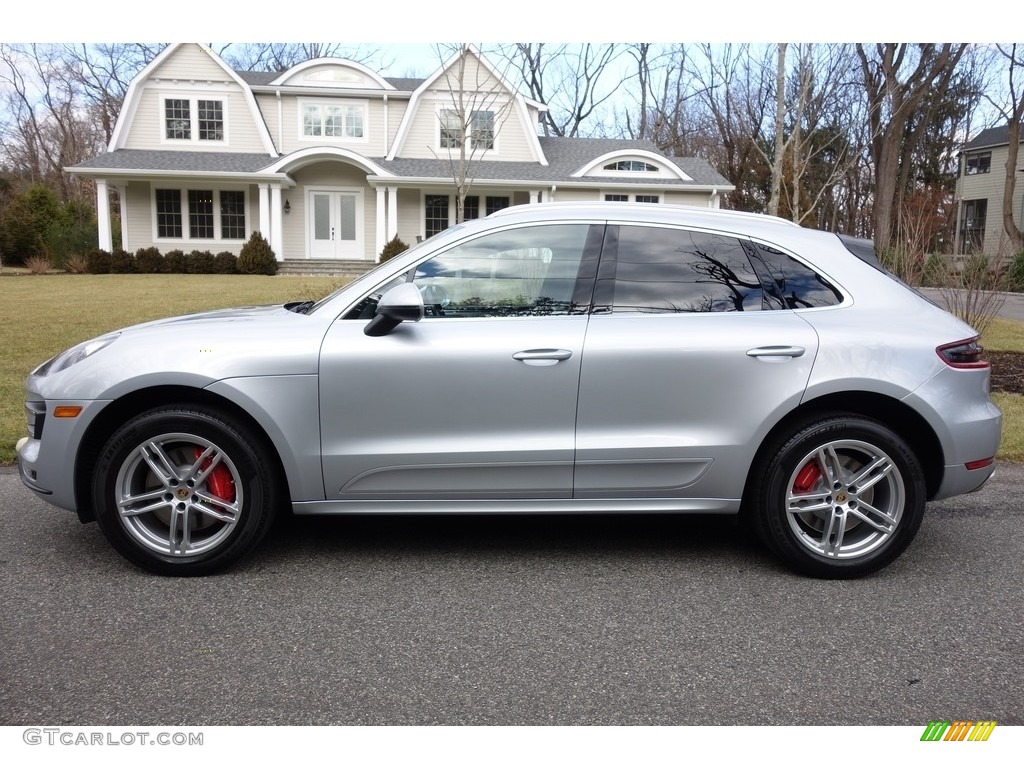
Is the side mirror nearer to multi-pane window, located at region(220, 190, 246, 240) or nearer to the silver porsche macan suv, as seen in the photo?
the silver porsche macan suv

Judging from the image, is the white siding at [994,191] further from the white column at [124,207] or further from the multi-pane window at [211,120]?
the white column at [124,207]

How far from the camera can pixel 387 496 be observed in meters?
3.92

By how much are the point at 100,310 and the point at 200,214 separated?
48.2ft

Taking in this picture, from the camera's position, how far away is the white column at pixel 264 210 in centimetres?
2656

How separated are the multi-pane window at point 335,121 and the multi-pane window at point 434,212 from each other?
134 inches

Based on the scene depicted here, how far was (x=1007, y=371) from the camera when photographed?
Answer: 394 inches

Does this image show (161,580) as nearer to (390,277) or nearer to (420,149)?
(390,277)

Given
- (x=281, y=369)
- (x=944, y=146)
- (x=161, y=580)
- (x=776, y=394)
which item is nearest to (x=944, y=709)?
(x=776, y=394)

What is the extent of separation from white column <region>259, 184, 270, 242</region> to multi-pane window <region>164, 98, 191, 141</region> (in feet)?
12.7

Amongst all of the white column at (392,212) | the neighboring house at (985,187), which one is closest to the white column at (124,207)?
the white column at (392,212)

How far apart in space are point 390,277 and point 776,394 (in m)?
1.98

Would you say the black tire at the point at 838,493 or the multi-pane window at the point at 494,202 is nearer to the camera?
the black tire at the point at 838,493

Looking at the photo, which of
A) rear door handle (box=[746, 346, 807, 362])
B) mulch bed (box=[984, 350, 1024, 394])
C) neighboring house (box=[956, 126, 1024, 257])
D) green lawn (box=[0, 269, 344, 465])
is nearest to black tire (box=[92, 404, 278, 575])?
rear door handle (box=[746, 346, 807, 362])
